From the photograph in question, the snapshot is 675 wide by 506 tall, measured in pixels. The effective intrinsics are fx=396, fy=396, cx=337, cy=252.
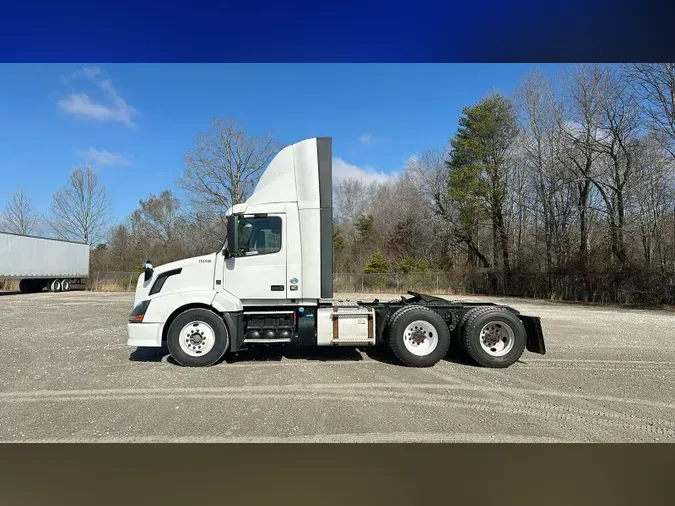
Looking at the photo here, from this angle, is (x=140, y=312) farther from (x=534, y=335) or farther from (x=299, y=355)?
(x=534, y=335)

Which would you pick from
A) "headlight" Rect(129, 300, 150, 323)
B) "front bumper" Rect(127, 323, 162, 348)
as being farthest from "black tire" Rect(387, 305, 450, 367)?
"headlight" Rect(129, 300, 150, 323)

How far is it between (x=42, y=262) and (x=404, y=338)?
29481 millimetres

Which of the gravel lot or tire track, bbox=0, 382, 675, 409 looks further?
tire track, bbox=0, 382, 675, 409

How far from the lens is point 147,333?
23.0 ft

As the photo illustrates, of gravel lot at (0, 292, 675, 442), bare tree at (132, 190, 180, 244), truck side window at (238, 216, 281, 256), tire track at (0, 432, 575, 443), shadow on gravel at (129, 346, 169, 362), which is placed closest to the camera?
tire track at (0, 432, 575, 443)

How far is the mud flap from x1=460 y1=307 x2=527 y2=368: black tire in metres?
0.25

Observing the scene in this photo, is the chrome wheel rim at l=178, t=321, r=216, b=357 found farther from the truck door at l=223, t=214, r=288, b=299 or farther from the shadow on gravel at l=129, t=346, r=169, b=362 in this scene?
the shadow on gravel at l=129, t=346, r=169, b=362

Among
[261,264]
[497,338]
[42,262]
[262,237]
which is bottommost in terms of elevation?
[497,338]

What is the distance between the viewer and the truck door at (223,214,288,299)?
23.9 feet

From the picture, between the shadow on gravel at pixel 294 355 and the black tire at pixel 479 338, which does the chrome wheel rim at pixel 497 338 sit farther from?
the shadow on gravel at pixel 294 355

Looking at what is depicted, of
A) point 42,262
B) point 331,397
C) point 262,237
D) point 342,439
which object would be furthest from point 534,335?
point 42,262
